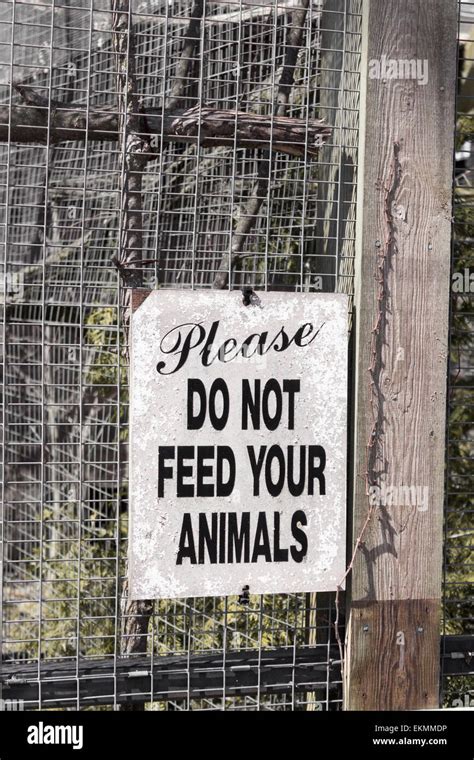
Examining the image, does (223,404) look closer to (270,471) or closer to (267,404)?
(267,404)

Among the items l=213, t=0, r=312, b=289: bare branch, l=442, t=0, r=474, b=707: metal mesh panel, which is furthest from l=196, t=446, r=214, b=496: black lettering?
l=442, t=0, r=474, b=707: metal mesh panel

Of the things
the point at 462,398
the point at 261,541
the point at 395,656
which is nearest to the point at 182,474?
the point at 261,541

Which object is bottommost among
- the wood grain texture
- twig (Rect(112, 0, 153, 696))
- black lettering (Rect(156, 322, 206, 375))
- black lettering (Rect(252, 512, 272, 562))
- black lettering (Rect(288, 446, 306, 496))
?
the wood grain texture

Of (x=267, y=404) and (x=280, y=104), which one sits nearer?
(x=267, y=404)

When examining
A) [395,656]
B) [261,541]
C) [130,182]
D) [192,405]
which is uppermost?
[130,182]

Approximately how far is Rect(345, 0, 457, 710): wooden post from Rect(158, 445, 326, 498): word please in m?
0.14

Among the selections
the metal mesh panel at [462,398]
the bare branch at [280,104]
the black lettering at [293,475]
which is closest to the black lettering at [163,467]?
→ the black lettering at [293,475]

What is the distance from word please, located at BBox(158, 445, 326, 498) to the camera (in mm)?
2252

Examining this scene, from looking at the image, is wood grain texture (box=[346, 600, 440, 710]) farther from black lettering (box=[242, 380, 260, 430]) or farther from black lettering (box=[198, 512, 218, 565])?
black lettering (box=[242, 380, 260, 430])

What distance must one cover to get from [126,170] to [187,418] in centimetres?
73

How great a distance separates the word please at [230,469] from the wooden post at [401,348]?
14 cm

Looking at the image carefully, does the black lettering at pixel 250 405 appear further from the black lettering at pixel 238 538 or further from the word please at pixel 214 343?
the black lettering at pixel 238 538

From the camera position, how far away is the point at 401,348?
2.39 metres

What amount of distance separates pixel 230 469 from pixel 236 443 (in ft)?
0.24
